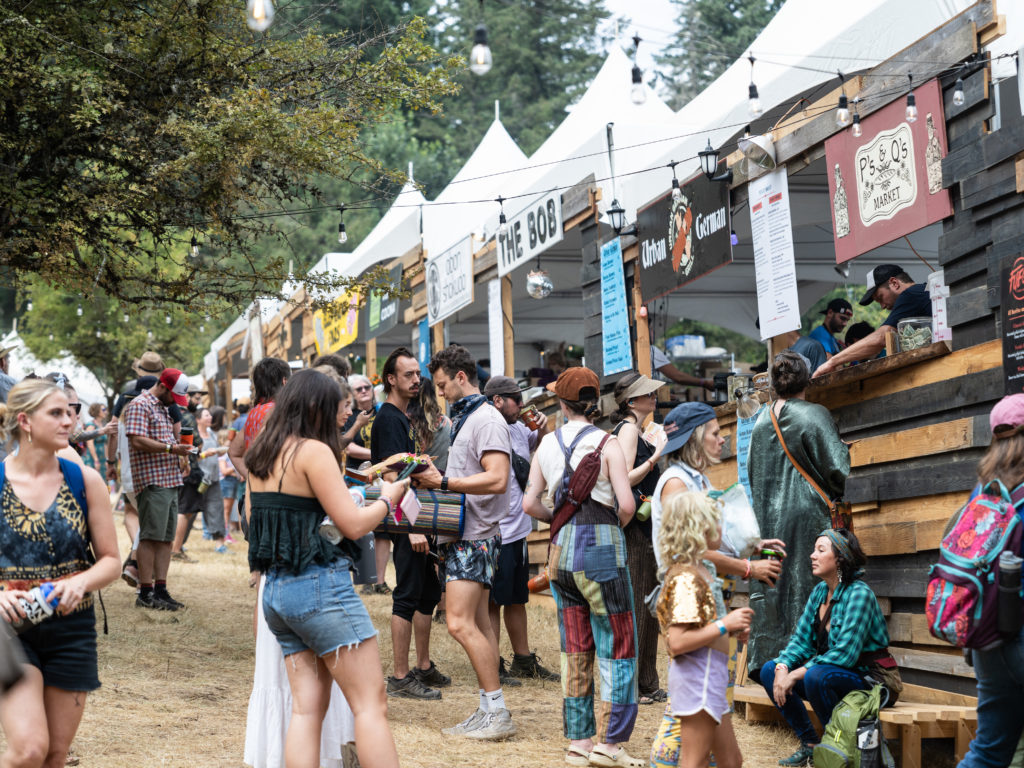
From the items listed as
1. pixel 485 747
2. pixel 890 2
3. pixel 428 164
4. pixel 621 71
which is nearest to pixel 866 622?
A: pixel 485 747

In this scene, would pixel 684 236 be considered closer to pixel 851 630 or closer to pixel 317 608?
pixel 851 630

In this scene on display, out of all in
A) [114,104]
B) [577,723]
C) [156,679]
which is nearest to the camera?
[577,723]

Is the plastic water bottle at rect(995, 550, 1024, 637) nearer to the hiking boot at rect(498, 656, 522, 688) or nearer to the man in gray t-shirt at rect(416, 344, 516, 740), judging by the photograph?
the man in gray t-shirt at rect(416, 344, 516, 740)

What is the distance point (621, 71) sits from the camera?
12.2 m

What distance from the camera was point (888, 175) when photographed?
6699 millimetres

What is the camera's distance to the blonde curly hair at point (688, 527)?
14.3ft

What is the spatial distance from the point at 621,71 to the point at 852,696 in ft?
28.3

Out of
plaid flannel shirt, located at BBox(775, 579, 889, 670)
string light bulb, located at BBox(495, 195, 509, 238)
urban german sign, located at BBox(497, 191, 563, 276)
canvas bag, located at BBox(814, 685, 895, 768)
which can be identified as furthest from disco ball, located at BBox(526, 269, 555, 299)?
canvas bag, located at BBox(814, 685, 895, 768)

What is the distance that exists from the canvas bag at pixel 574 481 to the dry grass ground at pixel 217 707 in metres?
1.16

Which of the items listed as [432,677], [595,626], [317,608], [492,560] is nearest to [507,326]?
[432,677]

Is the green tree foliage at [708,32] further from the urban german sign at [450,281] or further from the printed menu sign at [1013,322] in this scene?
the printed menu sign at [1013,322]

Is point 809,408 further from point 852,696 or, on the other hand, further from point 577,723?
point 577,723

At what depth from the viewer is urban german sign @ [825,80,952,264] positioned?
6.27 m

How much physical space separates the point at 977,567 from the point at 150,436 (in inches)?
253
